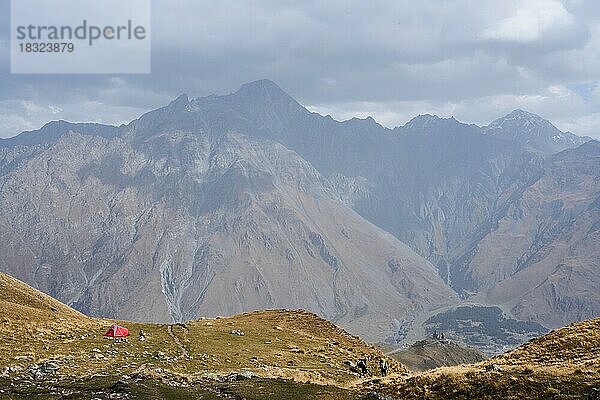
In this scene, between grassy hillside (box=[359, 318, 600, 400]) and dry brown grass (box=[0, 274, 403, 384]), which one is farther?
dry brown grass (box=[0, 274, 403, 384])

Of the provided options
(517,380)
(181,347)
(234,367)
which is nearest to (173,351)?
(181,347)

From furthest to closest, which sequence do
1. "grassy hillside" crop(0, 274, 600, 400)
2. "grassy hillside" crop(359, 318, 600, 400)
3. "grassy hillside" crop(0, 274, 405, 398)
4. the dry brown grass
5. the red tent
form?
the red tent, the dry brown grass, "grassy hillside" crop(0, 274, 405, 398), "grassy hillside" crop(0, 274, 600, 400), "grassy hillside" crop(359, 318, 600, 400)

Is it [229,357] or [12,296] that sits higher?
[12,296]

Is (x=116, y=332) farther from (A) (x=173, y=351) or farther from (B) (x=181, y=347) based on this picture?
(A) (x=173, y=351)

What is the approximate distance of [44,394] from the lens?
127 feet

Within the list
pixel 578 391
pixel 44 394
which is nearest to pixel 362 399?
pixel 578 391

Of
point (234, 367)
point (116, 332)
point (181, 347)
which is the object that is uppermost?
point (116, 332)

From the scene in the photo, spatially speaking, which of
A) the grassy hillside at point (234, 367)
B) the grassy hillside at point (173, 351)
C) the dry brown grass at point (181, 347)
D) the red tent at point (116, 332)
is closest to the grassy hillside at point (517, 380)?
the grassy hillside at point (234, 367)

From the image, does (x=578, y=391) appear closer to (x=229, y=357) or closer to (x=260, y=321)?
(x=229, y=357)

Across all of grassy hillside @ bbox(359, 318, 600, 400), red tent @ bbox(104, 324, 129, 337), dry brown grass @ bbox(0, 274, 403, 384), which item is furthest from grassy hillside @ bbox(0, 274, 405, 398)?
grassy hillside @ bbox(359, 318, 600, 400)

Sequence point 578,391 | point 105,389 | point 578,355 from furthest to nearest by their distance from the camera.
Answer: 1. point 578,355
2. point 105,389
3. point 578,391

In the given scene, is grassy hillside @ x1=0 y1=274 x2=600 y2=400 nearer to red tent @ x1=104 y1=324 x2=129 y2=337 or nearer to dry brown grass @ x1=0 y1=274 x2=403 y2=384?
dry brown grass @ x1=0 y1=274 x2=403 y2=384

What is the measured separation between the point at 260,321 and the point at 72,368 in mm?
49754

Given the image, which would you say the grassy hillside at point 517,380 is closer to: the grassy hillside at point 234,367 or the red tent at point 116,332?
the grassy hillside at point 234,367
